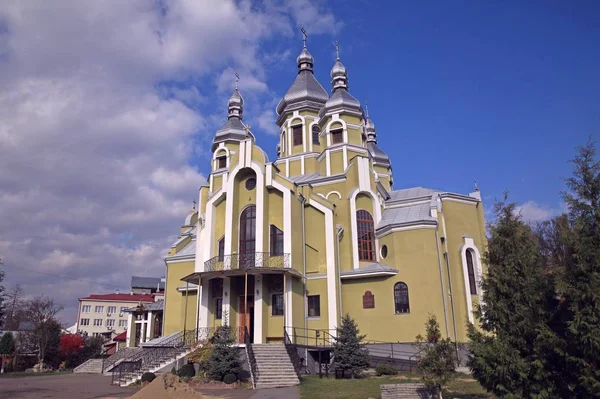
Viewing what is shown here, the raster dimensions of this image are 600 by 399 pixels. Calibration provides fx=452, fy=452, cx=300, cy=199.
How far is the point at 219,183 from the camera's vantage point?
30594mm

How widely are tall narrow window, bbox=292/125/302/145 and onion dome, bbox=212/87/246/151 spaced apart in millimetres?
3456

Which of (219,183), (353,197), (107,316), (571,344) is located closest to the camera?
(571,344)

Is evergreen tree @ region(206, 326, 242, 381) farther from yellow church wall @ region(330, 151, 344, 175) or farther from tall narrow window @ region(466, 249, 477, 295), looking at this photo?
tall narrow window @ region(466, 249, 477, 295)

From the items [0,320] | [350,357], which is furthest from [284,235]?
[0,320]

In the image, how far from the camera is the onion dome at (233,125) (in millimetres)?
31719

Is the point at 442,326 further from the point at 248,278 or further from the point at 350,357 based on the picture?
the point at 248,278

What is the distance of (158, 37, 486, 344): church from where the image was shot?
2098cm

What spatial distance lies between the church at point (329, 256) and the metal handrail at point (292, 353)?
0.55 metres

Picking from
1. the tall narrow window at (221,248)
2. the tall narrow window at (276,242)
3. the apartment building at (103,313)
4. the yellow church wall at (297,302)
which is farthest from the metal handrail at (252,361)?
the apartment building at (103,313)

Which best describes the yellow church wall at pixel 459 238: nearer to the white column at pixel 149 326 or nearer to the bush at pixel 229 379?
the bush at pixel 229 379

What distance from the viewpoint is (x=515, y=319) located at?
9773 millimetres

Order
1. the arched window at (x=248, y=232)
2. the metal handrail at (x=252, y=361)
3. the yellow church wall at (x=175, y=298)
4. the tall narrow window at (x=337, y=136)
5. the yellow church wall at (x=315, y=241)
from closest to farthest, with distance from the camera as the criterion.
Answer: the metal handrail at (x=252, y=361) < the arched window at (x=248, y=232) < the yellow church wall at (x=315, y=241) < the yellow church wall at (x=175, y=298) < the tall narrow window at (x=337, y=136)

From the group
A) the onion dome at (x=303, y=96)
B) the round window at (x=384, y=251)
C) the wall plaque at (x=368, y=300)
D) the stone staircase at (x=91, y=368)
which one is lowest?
the stone staircase at (x=91, y=368)

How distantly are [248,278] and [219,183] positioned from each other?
11.0 meters
